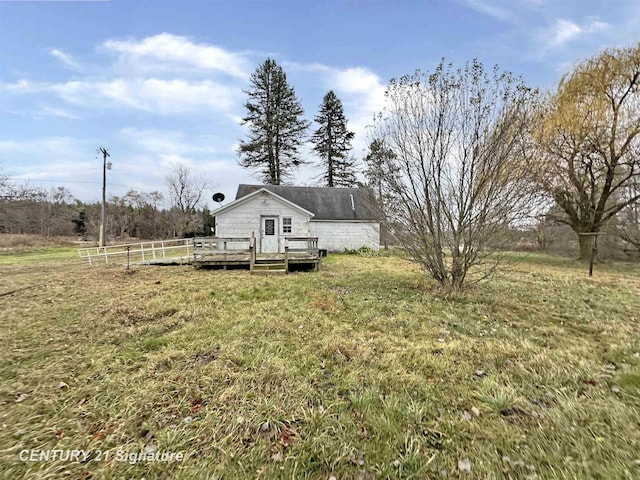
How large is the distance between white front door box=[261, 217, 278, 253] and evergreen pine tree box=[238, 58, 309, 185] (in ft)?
41.4

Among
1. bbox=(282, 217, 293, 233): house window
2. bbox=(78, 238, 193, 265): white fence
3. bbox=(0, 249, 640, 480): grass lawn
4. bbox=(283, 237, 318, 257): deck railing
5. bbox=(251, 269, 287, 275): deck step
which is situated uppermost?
bbox=(282, 217, 293, 233): house window

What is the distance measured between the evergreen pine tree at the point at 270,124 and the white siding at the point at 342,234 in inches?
431

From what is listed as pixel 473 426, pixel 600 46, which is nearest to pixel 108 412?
pixel 473 426

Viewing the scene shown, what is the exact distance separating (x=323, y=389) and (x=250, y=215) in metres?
13.2

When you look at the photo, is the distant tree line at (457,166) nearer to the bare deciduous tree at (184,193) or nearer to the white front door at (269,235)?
the white front door at (269,235)

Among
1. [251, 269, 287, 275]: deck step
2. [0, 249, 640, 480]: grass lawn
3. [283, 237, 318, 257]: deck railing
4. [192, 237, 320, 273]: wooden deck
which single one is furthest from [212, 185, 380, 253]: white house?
[0, 249, 640, 480]: grass lawn

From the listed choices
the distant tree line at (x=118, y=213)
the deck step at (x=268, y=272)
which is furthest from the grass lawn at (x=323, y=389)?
the distant tree line at (x=118, y=213)

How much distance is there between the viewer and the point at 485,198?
589 centimetres

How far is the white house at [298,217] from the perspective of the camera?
15.0 m

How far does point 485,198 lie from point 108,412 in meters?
6.99

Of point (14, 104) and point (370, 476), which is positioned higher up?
point (14, 104)

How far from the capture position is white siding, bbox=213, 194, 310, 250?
14969 mm

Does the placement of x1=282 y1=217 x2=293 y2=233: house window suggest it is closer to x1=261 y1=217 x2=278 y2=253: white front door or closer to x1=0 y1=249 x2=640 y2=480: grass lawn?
x1=261 y1=217 x2=278 y2=253: white front door

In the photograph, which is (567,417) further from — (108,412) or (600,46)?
(600,46)
